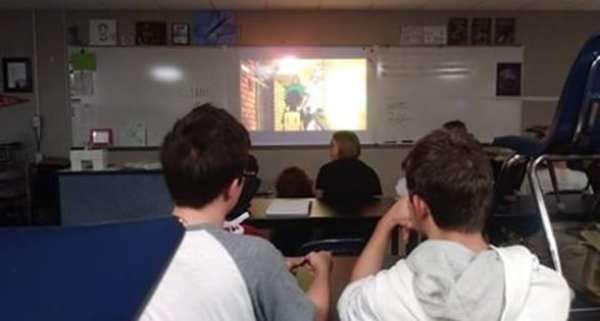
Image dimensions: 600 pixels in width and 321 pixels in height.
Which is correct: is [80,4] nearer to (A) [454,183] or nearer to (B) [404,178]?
(B) [404,178]

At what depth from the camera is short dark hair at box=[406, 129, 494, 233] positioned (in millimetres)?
1032

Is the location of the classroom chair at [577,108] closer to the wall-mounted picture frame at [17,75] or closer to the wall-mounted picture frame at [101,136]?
the wall-mounted picture frame at [101,136]

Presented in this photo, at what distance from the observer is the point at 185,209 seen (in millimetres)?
1027

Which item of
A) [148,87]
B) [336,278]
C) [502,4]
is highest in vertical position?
[502,4]

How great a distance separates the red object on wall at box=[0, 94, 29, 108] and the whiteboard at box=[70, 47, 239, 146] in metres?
0.53

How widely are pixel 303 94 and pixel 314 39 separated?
1.76 ft

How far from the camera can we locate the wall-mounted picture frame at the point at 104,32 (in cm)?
519

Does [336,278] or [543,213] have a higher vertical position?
[543,213]

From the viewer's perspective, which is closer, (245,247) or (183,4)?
(245,247)

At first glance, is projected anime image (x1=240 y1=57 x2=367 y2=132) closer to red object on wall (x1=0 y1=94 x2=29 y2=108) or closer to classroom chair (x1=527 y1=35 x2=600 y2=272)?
red object on wall (x1=0 y1=94 x2=29 y2=108)

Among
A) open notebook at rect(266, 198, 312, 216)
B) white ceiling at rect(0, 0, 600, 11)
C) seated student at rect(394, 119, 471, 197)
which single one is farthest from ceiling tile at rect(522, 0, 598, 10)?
open notebook at rect(266, 198, 312, 216)

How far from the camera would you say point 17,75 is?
5.29 metres

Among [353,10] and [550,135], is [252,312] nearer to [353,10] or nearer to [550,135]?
[550,135]

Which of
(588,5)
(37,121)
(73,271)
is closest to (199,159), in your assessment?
(73,271)
